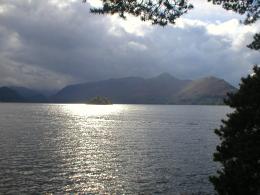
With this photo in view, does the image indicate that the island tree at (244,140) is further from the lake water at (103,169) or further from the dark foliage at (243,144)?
the lake water at (103,169)

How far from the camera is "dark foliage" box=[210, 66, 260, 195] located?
24.3m

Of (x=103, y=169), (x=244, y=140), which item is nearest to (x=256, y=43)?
(x=244, y=140)

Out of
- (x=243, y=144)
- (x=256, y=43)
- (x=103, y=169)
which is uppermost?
(x=256, y=43)

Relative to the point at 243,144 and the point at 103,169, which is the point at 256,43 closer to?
the point at 243,144

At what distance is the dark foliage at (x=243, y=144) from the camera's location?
24.3m

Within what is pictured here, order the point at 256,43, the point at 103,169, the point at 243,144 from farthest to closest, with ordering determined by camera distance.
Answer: the point at 103,169 < the point at 243,144 < the point at 256,43

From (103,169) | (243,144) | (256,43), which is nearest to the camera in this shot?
(256,43)

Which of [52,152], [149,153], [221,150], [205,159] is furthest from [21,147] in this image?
[221,150]

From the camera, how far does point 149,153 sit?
72.7 m

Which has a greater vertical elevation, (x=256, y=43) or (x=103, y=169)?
(x=256, y=43)

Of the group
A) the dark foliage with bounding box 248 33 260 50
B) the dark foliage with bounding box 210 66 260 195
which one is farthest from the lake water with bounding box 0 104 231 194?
the dark foliage with bounding box 248 33 260 50

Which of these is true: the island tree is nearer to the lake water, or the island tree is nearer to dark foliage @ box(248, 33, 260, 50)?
dark foliage @ box(248, 33, 260, 50)

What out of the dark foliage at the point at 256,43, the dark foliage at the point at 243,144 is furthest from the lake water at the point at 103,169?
the dark foliage at the point at 256,43

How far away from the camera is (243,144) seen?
24188 millimetres
